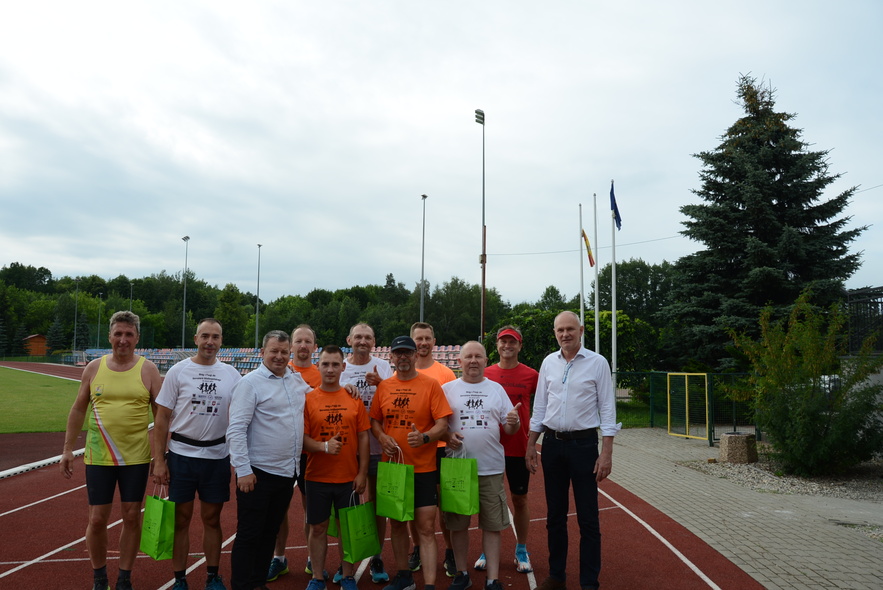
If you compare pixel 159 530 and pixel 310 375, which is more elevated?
pixel 310 375

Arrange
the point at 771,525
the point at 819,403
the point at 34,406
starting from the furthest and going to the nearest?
the point at 34,406 → the point at 819,403 → the point at 771,525

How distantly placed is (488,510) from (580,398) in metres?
1.13

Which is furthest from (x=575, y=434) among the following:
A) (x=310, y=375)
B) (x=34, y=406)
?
(x=34, y=406)

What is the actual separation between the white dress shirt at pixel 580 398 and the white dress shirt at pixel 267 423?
1.92 metres

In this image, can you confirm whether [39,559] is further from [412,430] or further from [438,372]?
[438,372]

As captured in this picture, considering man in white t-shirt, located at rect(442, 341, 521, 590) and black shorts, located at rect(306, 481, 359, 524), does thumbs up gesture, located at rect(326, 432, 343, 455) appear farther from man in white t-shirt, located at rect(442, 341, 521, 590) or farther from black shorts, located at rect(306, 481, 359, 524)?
man in white t-shirt, located at rect(442, 341, 521, 590)

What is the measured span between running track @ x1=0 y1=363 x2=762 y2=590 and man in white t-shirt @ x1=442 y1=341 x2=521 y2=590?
1.47ft

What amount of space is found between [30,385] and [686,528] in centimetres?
3470

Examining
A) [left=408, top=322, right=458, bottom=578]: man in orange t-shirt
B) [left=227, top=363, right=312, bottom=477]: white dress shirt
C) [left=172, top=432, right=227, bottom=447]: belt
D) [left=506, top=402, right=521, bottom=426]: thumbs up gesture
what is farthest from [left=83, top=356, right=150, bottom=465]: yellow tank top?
[left=506, top=402, right=521, bottom=426]: thumbs up gesture

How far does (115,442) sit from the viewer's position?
4.62 meters

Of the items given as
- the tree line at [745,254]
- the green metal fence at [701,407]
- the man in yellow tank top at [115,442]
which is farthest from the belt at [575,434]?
the tree line at [745,254]

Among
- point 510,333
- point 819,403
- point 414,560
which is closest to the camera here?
point 414,560

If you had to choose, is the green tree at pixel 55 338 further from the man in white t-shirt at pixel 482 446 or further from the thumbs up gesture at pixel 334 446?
the man in white t-shirt at pixel 482 446

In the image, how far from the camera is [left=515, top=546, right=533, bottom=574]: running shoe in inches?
213
